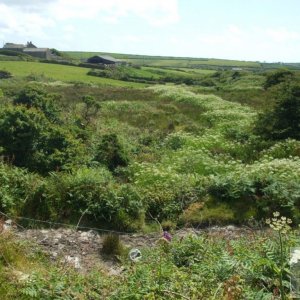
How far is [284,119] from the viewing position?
16.5 m

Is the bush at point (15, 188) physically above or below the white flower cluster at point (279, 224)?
below

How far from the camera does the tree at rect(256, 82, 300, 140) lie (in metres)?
16.0

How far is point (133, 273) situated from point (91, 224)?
4.01m

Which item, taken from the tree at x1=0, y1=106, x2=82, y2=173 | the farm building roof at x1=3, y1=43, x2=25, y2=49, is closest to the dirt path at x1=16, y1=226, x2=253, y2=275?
the tree at x1=0, y1=106, x2=82, y2=173

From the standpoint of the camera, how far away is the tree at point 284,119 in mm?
16016

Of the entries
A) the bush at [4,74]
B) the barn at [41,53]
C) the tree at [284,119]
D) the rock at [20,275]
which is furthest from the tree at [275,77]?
the barn at [41,53]

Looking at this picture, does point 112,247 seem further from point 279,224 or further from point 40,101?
point 40,101

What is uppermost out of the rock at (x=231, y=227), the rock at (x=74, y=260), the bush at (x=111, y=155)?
the bush at (x=111, y=155)

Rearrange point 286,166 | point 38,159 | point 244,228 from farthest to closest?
point 38,159
point 286,166
point 244,228

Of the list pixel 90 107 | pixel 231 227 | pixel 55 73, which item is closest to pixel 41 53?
pixel 55 73

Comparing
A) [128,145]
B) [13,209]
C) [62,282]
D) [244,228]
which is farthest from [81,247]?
[128,145]

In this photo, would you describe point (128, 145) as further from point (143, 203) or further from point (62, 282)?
point (62, 282)

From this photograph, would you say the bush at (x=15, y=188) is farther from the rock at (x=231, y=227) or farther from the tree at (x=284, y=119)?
the tree at (x=284, y=119)

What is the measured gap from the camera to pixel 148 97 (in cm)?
3672
